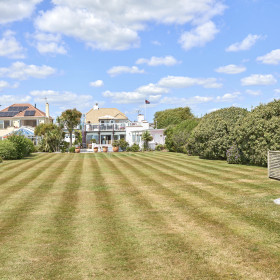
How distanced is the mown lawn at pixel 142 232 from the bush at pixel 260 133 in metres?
7.04

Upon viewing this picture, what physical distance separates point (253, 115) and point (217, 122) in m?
5.96

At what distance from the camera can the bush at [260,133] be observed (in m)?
20.7

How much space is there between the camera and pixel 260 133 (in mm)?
21484

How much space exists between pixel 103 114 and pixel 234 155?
58.2 m

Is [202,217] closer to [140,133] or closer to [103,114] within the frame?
[140,133]

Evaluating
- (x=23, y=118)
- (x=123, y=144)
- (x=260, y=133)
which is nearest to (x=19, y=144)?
(x=123, y=144)

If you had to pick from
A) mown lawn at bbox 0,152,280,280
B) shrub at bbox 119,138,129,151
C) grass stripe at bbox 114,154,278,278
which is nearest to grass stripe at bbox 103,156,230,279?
mown lawn at bbox 0,152,280,280

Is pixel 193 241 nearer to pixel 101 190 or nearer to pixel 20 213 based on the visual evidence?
pixel 20 213

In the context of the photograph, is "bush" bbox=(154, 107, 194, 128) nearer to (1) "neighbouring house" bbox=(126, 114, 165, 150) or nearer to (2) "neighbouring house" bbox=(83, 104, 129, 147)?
(2) "neighbouring house" bbox=(83, 104, 129, 147)

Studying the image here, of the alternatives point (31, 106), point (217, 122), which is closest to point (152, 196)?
point (217, 122)

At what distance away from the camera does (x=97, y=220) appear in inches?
362

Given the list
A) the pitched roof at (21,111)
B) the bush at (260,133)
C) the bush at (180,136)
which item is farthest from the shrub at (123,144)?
the pitched roof at (21,111)

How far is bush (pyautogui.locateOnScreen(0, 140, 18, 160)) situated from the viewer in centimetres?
3117

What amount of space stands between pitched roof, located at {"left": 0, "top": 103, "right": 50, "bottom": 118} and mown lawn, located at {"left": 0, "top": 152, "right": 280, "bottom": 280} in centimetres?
6263
